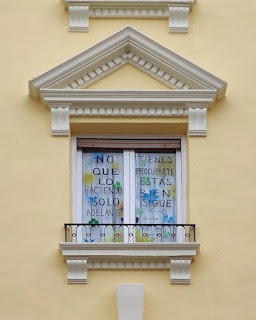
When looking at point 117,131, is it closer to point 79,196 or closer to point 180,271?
point 79,196

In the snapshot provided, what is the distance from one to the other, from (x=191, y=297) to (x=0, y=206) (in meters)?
2.43

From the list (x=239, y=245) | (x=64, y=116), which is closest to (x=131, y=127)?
(x=64, y=116)

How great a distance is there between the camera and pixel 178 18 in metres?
18.4

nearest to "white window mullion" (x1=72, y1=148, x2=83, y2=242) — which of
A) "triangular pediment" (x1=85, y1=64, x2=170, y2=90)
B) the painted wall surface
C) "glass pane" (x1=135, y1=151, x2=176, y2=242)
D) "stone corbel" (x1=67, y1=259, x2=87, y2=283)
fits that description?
the painted wall surface

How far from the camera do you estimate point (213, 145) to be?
17672 mm

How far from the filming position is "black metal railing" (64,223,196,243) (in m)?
17.5

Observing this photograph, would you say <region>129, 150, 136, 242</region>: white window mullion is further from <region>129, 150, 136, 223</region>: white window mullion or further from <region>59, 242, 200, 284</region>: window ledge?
<region>59, 242, 200, 284</region>: window ledge

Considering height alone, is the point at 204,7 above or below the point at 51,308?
above

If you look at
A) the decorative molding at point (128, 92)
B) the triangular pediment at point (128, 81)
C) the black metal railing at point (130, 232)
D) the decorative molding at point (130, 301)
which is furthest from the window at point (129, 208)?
the triangular pediment at point (128, 81)

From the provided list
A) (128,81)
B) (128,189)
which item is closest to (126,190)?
(128,189)

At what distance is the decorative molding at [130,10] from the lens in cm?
1836

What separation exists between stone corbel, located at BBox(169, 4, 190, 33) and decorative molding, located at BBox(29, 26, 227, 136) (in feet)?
1.55

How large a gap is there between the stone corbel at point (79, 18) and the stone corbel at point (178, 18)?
1025mm

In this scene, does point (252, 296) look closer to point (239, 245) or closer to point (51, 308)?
point (239, 245)
